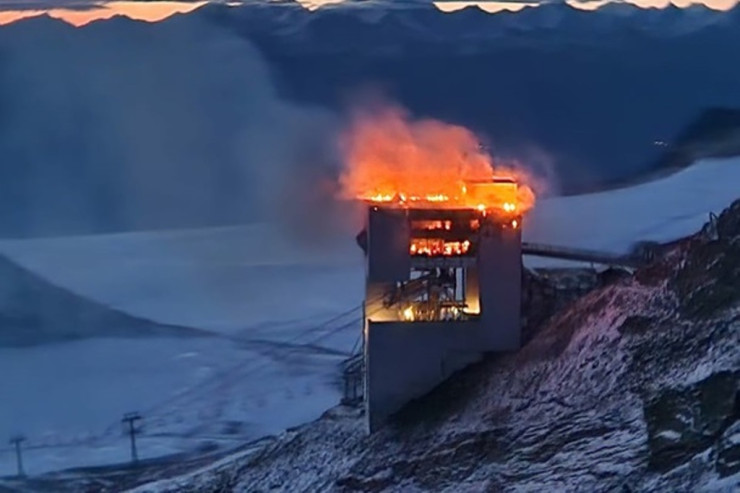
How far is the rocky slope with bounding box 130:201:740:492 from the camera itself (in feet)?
49.3

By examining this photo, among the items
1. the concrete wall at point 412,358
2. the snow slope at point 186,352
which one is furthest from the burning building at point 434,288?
the snow slope at point 186,352

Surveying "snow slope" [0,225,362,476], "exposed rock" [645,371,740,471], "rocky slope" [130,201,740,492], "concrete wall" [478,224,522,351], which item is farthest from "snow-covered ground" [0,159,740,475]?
"exposed rock" [645,371,740,471]

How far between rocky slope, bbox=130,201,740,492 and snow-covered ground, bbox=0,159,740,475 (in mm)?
9962

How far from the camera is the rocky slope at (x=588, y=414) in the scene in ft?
49.3

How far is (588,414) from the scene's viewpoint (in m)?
16.9

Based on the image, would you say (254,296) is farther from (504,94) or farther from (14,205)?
(504,94)

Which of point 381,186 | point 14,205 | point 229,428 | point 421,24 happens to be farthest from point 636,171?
point 381,186

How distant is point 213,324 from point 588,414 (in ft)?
76.1

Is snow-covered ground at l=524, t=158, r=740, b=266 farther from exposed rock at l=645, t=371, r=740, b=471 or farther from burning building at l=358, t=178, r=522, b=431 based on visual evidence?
exposed rock at l=645, t=371, r=740, b=471

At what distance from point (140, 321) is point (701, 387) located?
25012 mm

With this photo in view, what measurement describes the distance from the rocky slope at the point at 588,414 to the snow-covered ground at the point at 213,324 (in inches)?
392

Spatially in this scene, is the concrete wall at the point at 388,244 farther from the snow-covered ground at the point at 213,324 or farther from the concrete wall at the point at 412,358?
the snow-covered ground at the point at 213,324

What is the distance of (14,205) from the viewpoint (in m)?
46.4

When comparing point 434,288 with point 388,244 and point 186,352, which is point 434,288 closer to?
point 388,244
